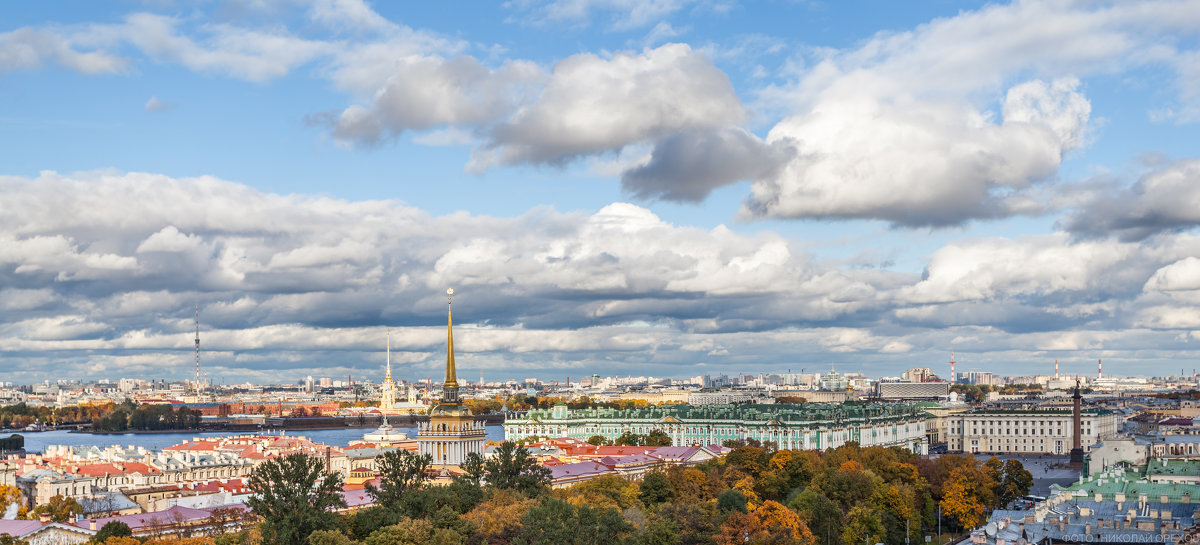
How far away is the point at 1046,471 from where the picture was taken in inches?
3361

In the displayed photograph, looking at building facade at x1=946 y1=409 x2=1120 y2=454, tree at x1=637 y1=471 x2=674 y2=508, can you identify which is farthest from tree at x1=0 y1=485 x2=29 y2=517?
building facade at x1=946 y1=409 x2=1120 y2=454

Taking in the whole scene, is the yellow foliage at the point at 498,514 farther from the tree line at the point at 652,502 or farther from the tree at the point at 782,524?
the tree at the point at 782,524

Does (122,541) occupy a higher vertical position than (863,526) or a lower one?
higher

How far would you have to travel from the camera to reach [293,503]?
120 feet

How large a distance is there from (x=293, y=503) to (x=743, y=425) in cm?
6699

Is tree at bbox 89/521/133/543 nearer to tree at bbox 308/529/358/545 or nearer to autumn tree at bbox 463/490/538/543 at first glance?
tree at bbox 308/529/358/545

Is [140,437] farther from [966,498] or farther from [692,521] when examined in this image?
[692,521]

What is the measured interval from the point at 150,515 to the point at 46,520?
3.84 metres

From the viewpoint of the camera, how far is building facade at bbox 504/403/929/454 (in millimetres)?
98062

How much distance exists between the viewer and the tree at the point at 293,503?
117ft

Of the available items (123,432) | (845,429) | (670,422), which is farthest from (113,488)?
(123,432)

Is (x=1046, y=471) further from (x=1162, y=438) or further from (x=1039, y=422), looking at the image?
(x=1039, y=422)

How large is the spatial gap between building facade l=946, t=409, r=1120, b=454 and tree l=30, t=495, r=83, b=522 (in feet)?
280

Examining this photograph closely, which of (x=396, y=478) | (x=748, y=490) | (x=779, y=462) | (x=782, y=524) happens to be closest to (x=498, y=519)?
(x=396, y=478)
